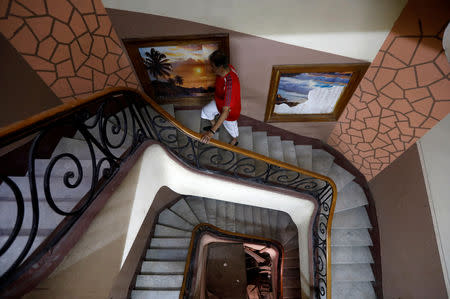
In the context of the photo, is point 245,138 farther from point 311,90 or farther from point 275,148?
point 311,90

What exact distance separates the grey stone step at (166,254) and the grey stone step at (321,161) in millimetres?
3530

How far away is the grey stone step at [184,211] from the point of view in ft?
19.7

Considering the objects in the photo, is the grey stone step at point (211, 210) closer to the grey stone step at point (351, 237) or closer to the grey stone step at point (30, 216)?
the grey stone step at point (351, 237)

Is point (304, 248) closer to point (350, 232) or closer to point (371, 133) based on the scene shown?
point (350, 232)

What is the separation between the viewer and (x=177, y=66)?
12.1 feet

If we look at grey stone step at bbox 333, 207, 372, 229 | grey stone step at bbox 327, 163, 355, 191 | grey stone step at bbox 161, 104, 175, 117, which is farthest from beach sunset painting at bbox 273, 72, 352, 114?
grey stone step at bbox 333, 207, 372, 229

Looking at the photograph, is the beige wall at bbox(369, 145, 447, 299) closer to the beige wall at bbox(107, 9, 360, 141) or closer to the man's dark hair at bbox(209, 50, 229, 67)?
the beige wall at bbox(107, 9, 360, 141)

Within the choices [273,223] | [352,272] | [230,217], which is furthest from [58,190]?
[273,223]

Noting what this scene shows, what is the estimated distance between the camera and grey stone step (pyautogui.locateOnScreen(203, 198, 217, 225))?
615 cm

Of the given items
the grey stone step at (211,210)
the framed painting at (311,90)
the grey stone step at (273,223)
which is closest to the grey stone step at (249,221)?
the grey stone step at (273,223)

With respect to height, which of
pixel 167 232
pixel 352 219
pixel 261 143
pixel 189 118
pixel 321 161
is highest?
pixel 189 118

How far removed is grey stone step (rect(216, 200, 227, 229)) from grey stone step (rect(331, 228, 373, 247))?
8.65ft

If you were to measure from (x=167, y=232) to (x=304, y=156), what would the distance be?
3682 millimetres

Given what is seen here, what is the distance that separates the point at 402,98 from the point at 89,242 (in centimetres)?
429
